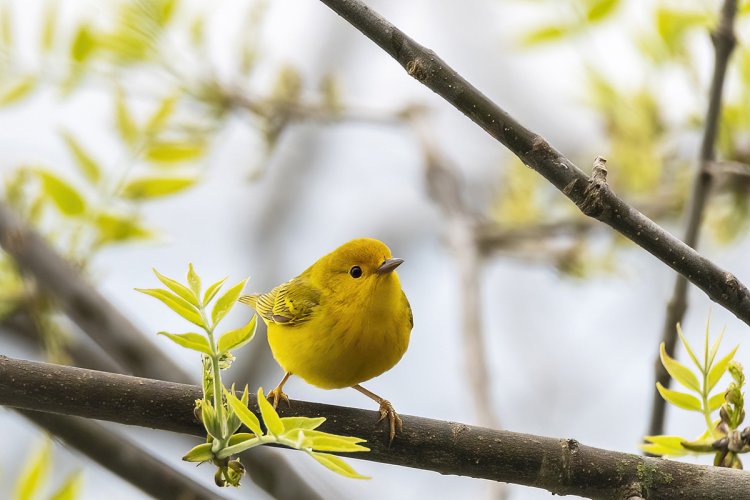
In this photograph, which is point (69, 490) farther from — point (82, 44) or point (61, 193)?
point (82, 44)

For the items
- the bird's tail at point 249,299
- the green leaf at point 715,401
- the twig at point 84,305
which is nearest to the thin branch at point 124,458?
the twig at point 84,305

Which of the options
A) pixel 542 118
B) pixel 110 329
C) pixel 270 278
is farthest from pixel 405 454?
pixel 542 118

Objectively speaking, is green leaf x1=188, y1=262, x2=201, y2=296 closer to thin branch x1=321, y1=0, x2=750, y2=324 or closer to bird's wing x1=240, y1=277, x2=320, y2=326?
thin branch x1=321, y1=0, x2=750, y2=324

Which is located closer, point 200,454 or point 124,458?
point 200,454

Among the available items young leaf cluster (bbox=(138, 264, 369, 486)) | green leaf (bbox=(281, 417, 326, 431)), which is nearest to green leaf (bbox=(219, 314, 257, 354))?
young leaf cluster (bbox=(138, 264, 369, 486))

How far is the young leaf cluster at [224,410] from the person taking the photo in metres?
1.12

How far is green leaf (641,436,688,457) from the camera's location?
4.52 feet

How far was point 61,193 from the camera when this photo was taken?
222 centimetres

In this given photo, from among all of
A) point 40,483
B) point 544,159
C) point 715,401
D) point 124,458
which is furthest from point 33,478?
point 715,401

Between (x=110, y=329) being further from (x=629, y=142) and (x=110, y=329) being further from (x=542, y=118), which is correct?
(x=542, y=118)

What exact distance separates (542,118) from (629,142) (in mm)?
3765

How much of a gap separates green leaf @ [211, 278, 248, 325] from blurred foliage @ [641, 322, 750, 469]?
67 cm

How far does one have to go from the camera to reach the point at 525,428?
575cm

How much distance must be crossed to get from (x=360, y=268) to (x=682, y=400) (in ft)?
3.68
